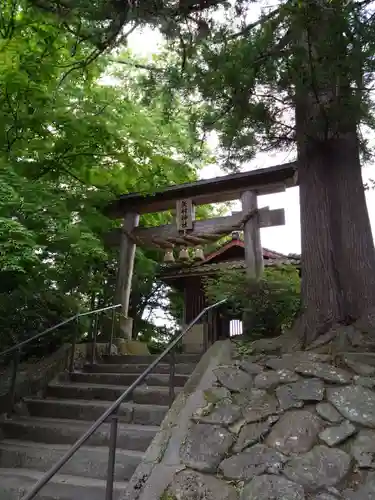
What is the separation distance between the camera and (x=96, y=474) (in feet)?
11.0

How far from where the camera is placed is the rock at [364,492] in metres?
2.45

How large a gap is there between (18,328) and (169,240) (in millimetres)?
3515

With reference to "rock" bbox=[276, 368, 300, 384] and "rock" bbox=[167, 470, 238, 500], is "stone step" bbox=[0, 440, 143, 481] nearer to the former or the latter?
"rock" bbox=[167, 470, 238, 500]

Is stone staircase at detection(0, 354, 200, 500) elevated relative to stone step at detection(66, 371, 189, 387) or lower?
lower

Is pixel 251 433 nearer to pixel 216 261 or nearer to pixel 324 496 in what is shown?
pixel 324 496

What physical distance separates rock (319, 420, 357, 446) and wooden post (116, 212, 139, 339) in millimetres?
5406

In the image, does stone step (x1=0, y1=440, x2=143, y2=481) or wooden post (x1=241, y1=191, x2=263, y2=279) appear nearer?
stone step (x1=0, y1=440, x2=143, y2=481)

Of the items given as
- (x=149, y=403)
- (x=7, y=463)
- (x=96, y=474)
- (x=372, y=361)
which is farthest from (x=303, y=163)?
(x=7, y=463)

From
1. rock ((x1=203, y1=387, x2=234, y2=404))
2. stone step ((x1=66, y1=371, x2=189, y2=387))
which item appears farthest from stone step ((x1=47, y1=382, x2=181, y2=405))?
rock ((x1=203, y1=387, x2=234, y2=404))

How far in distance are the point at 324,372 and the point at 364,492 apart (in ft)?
3.57

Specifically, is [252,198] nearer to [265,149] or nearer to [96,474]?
[265,149]

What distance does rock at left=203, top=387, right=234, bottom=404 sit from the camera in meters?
3.47

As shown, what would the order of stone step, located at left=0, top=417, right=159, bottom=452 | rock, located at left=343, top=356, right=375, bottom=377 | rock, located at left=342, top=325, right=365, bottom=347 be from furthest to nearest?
rock, located at left=342, top=325, right=365, bottom=347 < stone step, located at left=0, top=417, right=159, bottom=452 < rock, located at left=343, top=356, right=375, bottom=377

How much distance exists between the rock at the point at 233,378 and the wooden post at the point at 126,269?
4.33m
